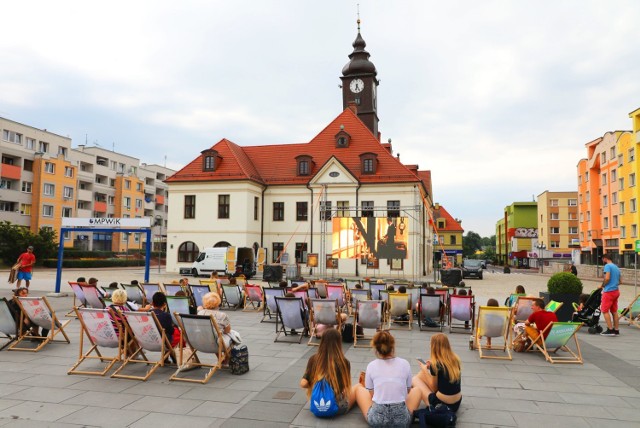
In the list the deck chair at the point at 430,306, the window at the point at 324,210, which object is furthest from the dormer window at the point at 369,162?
the deck chair at the point at 430,306

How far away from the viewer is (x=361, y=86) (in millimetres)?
42469

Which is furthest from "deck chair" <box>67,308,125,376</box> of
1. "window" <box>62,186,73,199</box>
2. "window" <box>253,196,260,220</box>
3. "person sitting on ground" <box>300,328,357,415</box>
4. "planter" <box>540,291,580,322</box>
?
"window" <box>62,186,73,199</box>

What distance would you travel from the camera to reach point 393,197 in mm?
33719

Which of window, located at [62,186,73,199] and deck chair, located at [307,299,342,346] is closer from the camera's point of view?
deck chair, located at [307,299,342,346]

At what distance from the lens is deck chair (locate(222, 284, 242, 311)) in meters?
13.4

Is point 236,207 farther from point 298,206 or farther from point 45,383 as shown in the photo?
point 45,383

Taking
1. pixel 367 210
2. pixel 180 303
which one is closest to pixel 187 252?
pixel 367 210

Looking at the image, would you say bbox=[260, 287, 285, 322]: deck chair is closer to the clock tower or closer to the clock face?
the clock tower

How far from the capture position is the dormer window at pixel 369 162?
3447cm

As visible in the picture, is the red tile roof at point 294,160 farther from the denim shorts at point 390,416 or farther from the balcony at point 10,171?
the denim shorts at point 390,416

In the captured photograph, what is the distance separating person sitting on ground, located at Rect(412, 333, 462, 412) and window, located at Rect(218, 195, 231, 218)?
30.9 m

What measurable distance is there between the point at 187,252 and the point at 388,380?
32732mm

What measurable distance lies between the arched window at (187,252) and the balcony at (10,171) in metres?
24.3

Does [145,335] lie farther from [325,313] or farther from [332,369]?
[325,313]
